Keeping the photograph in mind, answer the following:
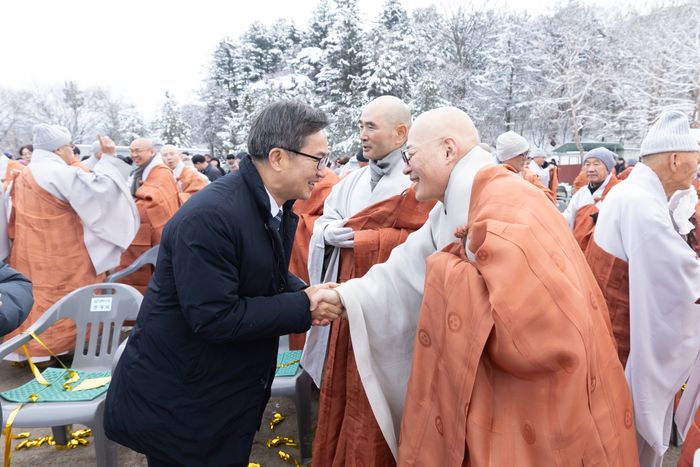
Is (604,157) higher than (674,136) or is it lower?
lower

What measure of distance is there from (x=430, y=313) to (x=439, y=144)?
670 mm

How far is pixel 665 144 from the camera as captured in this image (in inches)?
99.3

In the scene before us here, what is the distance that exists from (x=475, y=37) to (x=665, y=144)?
31368 millimetres

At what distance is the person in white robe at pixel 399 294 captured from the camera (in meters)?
1.92

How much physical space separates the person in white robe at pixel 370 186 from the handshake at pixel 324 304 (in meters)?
0.78

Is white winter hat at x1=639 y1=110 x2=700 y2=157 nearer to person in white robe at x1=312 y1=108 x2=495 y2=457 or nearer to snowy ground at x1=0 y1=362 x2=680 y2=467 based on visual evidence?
person in white robe at x1=312 y1=108 x2=495 y2=457

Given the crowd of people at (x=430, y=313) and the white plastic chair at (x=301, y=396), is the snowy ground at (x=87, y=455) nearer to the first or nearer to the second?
the white plastic chair at (x=301, y=396)

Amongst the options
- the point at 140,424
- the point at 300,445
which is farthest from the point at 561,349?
the point at 300,445

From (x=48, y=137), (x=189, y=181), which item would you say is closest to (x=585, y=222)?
(x=48, y=137)

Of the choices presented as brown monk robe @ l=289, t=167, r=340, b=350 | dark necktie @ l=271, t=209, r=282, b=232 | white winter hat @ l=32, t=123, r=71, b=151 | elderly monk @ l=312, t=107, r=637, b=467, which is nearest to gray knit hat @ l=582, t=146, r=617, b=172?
brown monk robe @ l=289, t=167, r=340, b=350

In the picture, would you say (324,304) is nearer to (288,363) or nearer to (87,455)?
(288,363)

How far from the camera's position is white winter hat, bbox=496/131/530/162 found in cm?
472

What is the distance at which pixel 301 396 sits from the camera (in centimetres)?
306

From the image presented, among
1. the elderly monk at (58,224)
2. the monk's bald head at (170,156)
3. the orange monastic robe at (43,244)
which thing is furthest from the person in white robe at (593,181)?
the monk's bald head at (170,156)
